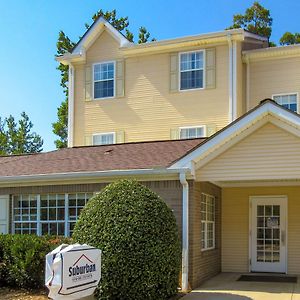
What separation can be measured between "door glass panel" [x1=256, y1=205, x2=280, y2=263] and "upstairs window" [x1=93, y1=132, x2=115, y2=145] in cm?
606

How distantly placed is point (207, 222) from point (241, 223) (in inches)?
71.4

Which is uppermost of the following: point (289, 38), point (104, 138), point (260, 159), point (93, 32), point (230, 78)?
point (289, 38)

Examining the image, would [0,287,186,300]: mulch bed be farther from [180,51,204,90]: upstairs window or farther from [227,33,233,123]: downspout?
[180,51,204,90]: upstairs window

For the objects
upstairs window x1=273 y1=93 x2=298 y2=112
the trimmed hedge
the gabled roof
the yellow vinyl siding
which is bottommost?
the trimmed hedge

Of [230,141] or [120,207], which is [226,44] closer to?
[230,141]

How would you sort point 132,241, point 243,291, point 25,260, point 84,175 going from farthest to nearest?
point 84,175
point 25,260
point 243,291
point 132,241

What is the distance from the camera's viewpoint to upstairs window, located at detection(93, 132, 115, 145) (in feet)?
63.5

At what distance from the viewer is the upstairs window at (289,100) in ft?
57.5

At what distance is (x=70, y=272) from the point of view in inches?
319

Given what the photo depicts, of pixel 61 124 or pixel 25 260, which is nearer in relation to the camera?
pixel 25 260

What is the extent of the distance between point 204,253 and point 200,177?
231 cm

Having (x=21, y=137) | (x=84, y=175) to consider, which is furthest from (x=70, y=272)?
(x=21, y=137)

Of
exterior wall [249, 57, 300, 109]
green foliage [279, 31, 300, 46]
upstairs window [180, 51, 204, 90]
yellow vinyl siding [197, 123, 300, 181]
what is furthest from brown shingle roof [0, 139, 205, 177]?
green foliage [279, 31, 300, 46]

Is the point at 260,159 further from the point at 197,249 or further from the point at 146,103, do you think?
the point at 146,103
